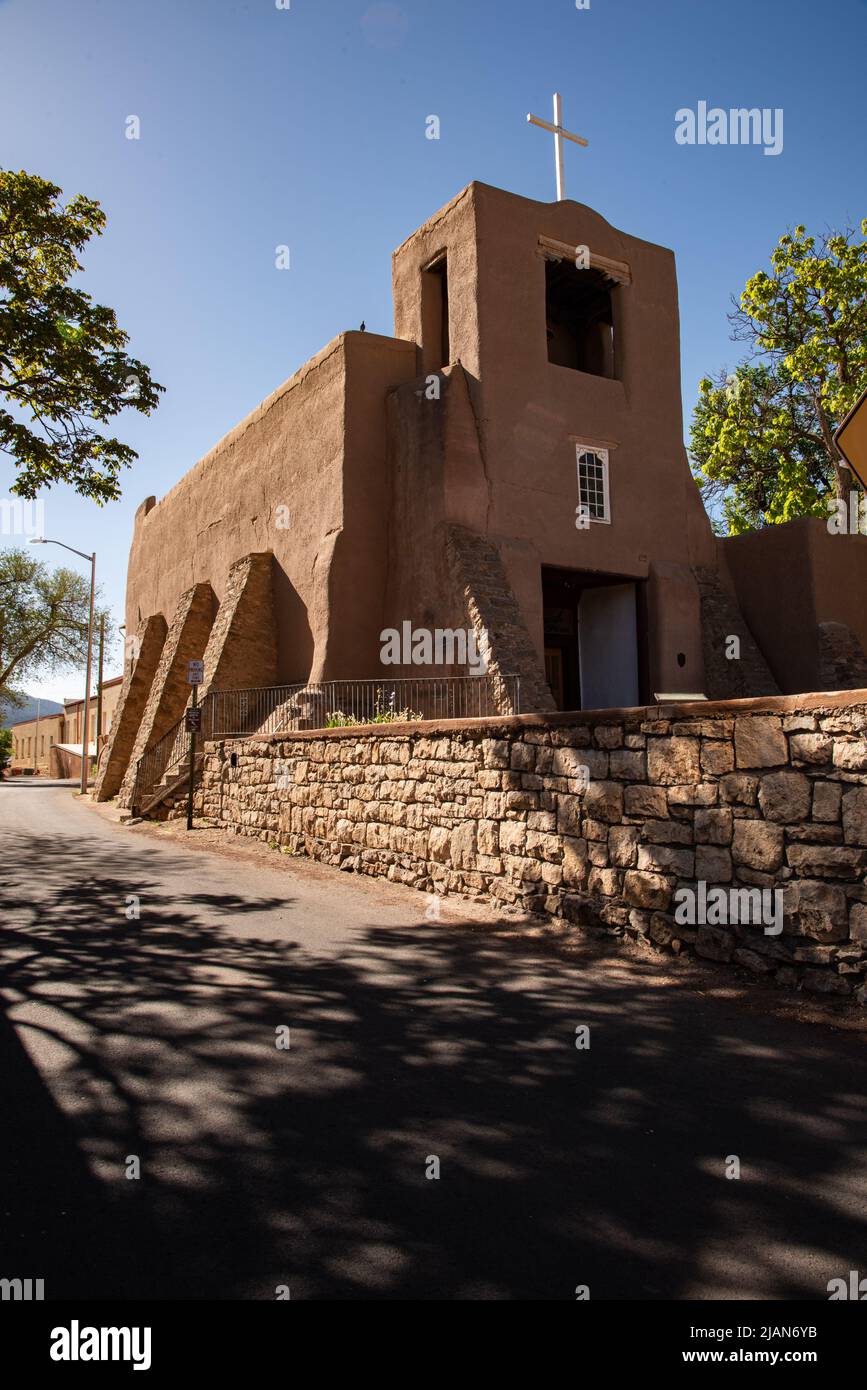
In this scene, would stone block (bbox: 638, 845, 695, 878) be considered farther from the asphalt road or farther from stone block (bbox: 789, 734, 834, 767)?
stone block (bbox: 789, 734, 834, 767)

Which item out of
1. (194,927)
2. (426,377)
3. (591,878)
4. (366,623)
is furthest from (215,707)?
(591,878)

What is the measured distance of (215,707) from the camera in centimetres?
1884

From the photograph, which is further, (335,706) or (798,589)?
(798,589)

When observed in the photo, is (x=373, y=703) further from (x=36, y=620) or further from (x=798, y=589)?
(x=36, y=620)

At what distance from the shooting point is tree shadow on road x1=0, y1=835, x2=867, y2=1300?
2846 millimetres

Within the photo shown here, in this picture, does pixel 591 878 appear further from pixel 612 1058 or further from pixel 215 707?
pixel 215 707

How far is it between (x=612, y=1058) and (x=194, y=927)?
14.7 ft

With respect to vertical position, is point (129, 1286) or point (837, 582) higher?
point (837, 582)

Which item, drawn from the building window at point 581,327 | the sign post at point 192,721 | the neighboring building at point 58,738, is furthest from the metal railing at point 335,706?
the neighboring building at point 58,738

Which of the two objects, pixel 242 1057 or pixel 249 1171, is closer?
pixel 249 1171

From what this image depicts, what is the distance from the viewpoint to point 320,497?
18.0 metres

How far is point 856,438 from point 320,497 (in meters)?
14.5

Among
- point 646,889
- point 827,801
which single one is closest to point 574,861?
point 646,889
